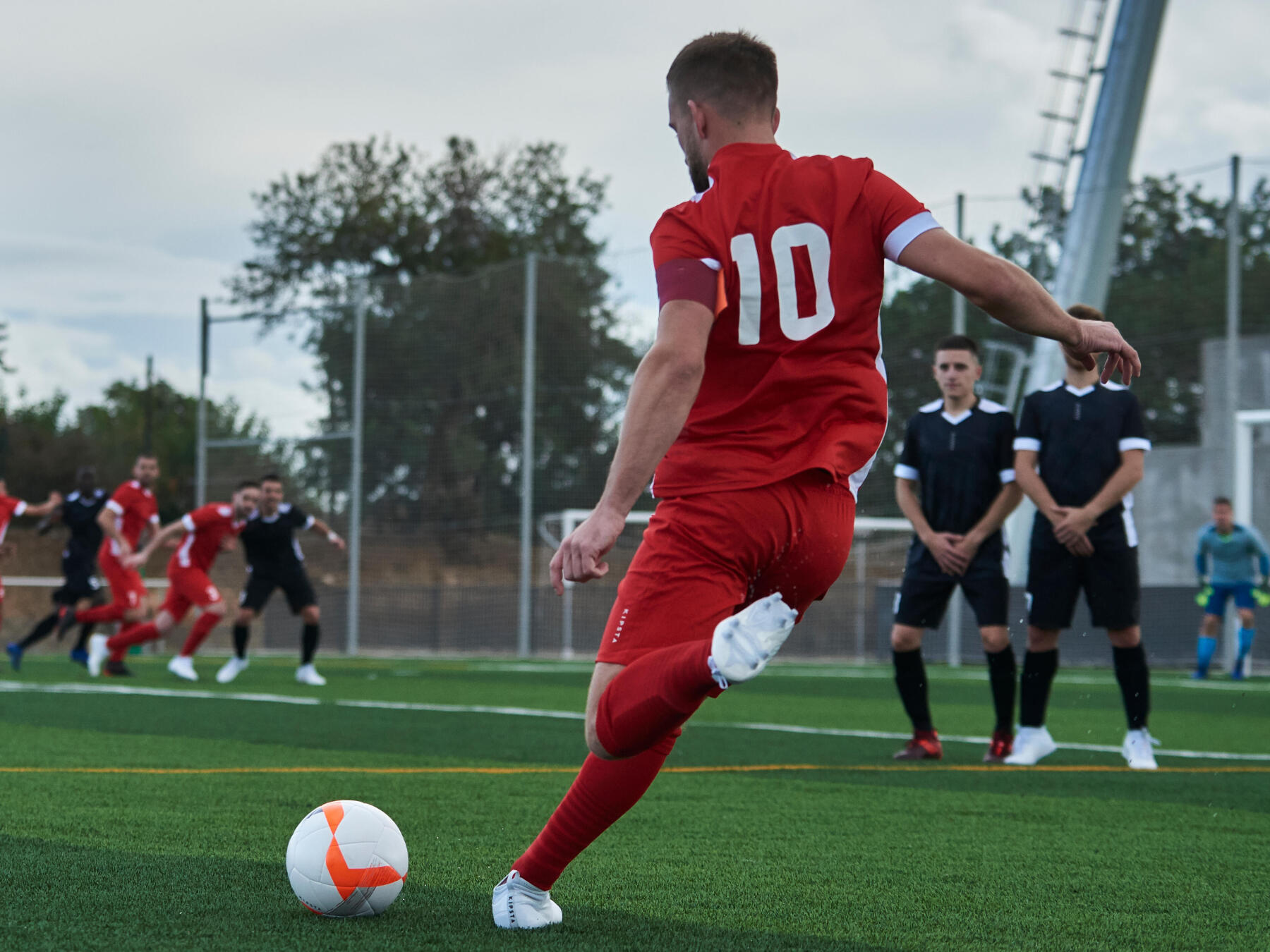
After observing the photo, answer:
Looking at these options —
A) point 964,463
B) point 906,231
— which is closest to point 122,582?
point 964,463

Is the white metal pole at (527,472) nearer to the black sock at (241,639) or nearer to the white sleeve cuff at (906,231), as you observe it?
the black sock at (241,639)

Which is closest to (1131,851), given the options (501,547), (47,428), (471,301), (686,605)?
(686,605)

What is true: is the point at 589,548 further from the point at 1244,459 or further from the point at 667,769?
the point at 1244,459

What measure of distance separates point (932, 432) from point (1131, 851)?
10.8 feet

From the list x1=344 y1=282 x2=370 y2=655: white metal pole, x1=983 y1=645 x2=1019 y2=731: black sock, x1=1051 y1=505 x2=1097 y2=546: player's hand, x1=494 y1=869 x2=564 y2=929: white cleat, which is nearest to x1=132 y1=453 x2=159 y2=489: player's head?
x1=344 y1=282 x2=370 y2=655: white metal pole

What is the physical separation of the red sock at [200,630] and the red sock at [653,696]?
11.1m

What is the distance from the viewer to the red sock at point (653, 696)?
8.88ft

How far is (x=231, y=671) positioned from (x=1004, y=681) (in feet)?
25.6

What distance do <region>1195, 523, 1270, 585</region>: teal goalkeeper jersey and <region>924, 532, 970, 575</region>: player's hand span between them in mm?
9810

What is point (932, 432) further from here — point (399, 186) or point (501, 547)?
point (399, 186)

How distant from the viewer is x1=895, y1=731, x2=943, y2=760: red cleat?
714cm

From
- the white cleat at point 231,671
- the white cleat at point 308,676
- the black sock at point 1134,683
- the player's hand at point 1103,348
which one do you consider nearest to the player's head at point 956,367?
the black sock at point 1134,683

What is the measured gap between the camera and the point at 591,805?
10.1 ft

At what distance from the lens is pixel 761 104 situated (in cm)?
315
